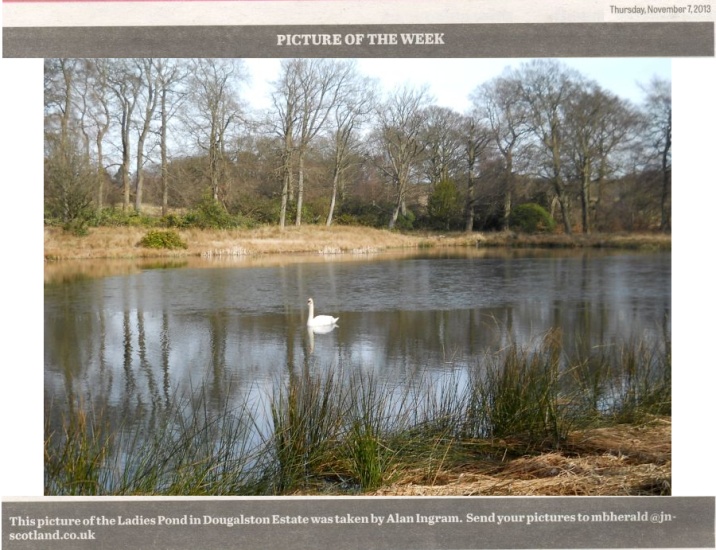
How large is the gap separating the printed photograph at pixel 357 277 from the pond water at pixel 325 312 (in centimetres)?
2

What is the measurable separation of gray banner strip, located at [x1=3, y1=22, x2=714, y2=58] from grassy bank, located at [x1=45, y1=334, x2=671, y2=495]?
5.30ft

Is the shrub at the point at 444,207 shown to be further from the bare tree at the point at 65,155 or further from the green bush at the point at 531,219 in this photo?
the bare tree at the point at 65,155

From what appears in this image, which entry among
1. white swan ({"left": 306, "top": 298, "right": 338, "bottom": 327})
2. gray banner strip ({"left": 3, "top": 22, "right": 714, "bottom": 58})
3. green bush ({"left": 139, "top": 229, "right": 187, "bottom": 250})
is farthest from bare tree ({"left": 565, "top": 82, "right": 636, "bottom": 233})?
green bush ({"left": 139, "top": 229, "right": 187, "bottom": 250})

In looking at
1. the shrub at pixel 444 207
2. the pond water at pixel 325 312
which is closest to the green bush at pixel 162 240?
the pond water at pixel 325 312

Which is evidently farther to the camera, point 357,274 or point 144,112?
point 357,274

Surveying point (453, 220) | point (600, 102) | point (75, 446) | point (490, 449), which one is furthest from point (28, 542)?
point (600, 102)

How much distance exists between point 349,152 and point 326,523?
230 centimetres

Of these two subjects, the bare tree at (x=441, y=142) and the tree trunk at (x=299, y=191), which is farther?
the tree trunk at (x=299, y=191)

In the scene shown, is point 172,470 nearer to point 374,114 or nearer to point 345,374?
point 345,374

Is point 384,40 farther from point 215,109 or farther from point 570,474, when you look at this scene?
point 570,474

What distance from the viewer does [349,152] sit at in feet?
13.3

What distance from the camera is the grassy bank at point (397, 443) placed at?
2895mm

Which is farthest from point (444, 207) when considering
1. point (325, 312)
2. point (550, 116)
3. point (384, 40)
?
point (384, 40)

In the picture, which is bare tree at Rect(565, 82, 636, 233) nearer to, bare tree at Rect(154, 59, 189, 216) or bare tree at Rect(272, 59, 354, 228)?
bare tree at Rect(272, 59, 354, 228)
